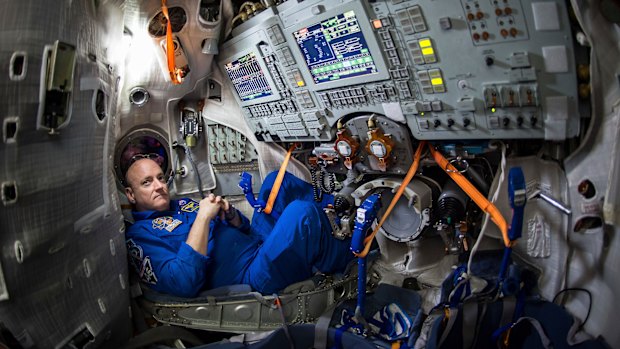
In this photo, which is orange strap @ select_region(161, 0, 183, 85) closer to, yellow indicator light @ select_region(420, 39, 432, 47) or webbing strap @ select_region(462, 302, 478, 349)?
yellow indicator light @ select_region(420, 39, 432, 47)

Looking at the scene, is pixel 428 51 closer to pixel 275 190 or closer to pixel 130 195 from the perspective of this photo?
pixel 275 190

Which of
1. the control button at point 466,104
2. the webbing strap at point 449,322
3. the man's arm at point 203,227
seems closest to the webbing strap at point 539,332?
the webbing strap at point 449,322

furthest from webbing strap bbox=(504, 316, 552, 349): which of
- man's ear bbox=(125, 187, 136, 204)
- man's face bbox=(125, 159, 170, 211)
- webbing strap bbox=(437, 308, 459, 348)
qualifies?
man's ear bbox=(125, 187, 136, 204)

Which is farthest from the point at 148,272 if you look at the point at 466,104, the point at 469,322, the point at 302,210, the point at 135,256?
the point at 466,104

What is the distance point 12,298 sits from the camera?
5.11ft

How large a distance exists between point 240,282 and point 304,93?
4.52 feet

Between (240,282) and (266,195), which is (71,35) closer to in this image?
(240,282)

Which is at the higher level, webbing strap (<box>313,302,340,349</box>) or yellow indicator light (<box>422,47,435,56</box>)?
yellow indicator light (<box>422,47,435,56</box>)

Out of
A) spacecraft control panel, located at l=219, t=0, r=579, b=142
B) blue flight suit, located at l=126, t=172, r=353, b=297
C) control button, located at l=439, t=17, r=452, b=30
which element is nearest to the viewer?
spacecraft control panel, located at l=219, t=0, r=579, b=142

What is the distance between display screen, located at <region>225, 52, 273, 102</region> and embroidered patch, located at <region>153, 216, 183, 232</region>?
118 cm

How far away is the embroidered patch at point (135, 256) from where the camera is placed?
247 cm

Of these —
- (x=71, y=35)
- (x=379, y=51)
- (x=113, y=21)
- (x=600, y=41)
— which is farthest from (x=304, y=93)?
(x=600, y=41)

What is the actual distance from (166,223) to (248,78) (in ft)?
4.25

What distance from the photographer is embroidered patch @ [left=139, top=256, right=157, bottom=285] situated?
2438mm
